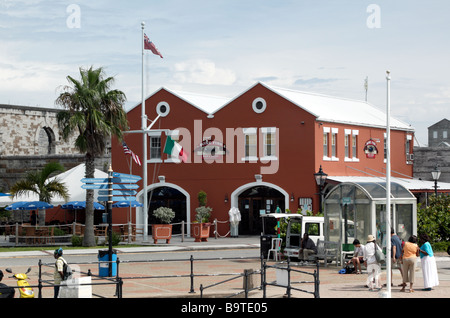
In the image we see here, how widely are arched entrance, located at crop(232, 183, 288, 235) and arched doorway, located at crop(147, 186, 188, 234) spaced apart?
3493mm

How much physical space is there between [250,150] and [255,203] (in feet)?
10.0

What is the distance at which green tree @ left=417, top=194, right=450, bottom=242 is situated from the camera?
33.0 meters

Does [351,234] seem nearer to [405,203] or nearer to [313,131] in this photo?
[405,203]

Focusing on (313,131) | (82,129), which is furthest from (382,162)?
(82,129)

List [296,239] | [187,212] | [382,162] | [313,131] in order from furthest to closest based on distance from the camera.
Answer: [382,162] < [187,212] < [313,131] < [296,239]

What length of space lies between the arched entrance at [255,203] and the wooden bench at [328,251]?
17.2 metres

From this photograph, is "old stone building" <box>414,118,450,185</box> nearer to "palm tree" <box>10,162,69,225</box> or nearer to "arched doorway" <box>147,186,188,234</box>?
"arched doorway" <box>147,186,188,234</box>

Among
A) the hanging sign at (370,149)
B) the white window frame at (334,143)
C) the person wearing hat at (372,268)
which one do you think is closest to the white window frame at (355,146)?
the hanging sign at (370,149)

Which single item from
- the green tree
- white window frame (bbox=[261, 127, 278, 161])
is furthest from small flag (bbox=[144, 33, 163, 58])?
the green tree

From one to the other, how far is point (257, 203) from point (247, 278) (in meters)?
27.0

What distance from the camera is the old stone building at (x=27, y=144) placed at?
5334 cm

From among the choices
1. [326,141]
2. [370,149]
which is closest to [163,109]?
[326,141]

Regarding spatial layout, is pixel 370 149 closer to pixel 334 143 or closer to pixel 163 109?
pixel 334 143
